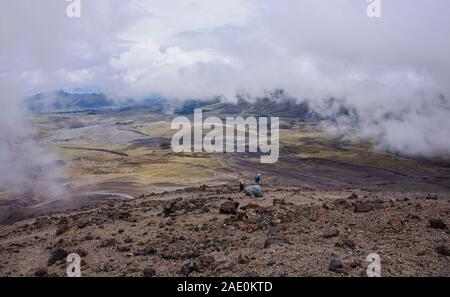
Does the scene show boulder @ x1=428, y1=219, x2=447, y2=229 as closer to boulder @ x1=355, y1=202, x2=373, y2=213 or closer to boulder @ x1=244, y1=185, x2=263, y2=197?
boulder @ x1=355, y1=202, x2=373, y2=213

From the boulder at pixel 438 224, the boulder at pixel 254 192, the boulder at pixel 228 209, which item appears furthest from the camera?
the boulder at pixel 254 192

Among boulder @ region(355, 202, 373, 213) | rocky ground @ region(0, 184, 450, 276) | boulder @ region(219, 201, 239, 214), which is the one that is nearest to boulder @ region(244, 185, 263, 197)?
rocky ground @ region(0, 184, 450, 276)

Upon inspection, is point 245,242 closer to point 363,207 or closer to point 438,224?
point 363,207

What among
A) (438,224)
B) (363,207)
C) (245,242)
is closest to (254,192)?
(363,207)

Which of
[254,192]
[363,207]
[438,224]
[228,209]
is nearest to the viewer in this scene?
[438,224]

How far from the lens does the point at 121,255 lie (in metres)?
15.9

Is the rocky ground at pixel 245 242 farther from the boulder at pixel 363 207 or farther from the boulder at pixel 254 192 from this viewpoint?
the boulder at pixel 254 192

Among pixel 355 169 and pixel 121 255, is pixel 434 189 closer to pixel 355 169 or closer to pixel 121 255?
pixel 355 169

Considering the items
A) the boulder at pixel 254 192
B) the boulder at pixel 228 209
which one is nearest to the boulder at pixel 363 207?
the boulder at pixel 228 209

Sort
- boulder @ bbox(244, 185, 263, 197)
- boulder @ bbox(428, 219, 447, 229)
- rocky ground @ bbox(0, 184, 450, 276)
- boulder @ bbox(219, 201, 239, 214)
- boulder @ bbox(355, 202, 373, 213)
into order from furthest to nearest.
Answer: boulder @ bbox(244, 185, 263, 197) → boulder @ bbox(219, 201, 239, 214) → boulder @ bbox(355, 202, 373, 213) → boulder @ bbox(428, 219, 447, 229) → rocky ground @ bbox(0, 184, 450, 276)

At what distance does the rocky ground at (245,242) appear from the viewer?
42.9ft

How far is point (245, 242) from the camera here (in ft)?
50.8

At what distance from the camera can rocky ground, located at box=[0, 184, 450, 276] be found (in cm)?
1308
